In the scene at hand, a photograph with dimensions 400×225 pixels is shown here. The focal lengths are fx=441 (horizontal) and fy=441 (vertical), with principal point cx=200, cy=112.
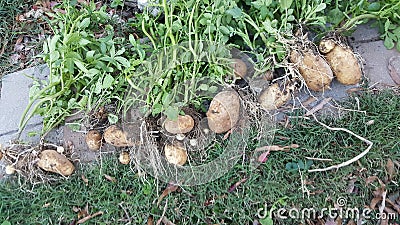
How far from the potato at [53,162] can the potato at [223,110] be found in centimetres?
82

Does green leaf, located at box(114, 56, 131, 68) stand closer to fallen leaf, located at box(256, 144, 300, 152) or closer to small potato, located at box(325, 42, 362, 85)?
fallen leaf, located at box(256, 144, 300, 152)

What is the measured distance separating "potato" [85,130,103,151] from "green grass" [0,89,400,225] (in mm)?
105

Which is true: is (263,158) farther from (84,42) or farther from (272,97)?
(84,42)

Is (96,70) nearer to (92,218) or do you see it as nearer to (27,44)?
(92,218)

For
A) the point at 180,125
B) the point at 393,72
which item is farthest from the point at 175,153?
the point at 393,72

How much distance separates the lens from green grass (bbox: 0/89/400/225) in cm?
226

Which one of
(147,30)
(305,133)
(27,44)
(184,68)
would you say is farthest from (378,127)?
(27,44)

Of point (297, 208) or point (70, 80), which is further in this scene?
point (70, 80)

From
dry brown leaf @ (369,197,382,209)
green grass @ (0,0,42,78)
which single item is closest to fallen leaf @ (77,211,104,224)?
green grass @ (0,0,42,78)

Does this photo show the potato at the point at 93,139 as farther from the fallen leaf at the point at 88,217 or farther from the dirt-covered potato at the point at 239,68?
the dirt-covered potato at the point at 239,68

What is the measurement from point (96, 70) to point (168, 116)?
48 cm

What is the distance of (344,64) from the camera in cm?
237

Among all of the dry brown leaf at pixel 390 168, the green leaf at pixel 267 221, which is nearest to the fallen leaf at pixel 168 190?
the green leaf at pixel 267 221

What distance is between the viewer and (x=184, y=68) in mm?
2354
